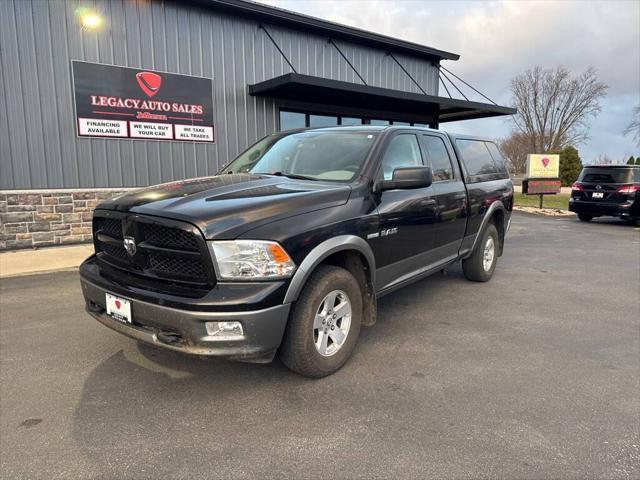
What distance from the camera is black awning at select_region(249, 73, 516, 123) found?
1044 cm

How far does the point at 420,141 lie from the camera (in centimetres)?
460

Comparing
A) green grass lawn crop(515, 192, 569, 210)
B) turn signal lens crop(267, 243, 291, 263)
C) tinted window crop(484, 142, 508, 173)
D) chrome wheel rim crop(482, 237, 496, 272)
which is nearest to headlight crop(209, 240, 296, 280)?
turn signal lens crop(267, 243, 291, 263)

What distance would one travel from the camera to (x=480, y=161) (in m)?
5.93

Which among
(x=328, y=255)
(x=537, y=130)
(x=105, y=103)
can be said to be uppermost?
(x=537, y=130)

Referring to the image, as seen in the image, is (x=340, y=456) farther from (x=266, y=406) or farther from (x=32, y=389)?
(x=32, y=389)

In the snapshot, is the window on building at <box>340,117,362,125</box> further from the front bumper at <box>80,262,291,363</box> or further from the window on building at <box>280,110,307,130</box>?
the front bumper at <box>80,262,291,363</box>

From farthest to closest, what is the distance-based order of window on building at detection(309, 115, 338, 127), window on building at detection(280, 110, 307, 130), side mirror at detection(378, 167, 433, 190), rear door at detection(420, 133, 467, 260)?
1. window on building at detection(309, 115, 338, 127)
2. window on building at detection(280, 110, 307, 130)
3. rear door at detection(420, 133, 467, 260)
4. side mirror at detection(378, 167, 433, 190)

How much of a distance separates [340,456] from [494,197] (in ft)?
15.0

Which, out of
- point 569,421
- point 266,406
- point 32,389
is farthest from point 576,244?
point 32,389

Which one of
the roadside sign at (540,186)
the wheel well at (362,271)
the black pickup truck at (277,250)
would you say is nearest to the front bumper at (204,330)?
the black pickup truck at (277,250)

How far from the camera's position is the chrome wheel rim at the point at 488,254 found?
6.20 m

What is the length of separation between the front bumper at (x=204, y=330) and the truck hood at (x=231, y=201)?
0.48 meters

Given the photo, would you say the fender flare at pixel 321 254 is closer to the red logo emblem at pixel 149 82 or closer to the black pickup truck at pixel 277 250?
the black pickup truck at pixel 277 250

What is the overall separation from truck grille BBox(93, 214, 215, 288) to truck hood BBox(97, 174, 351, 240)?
6 cm
